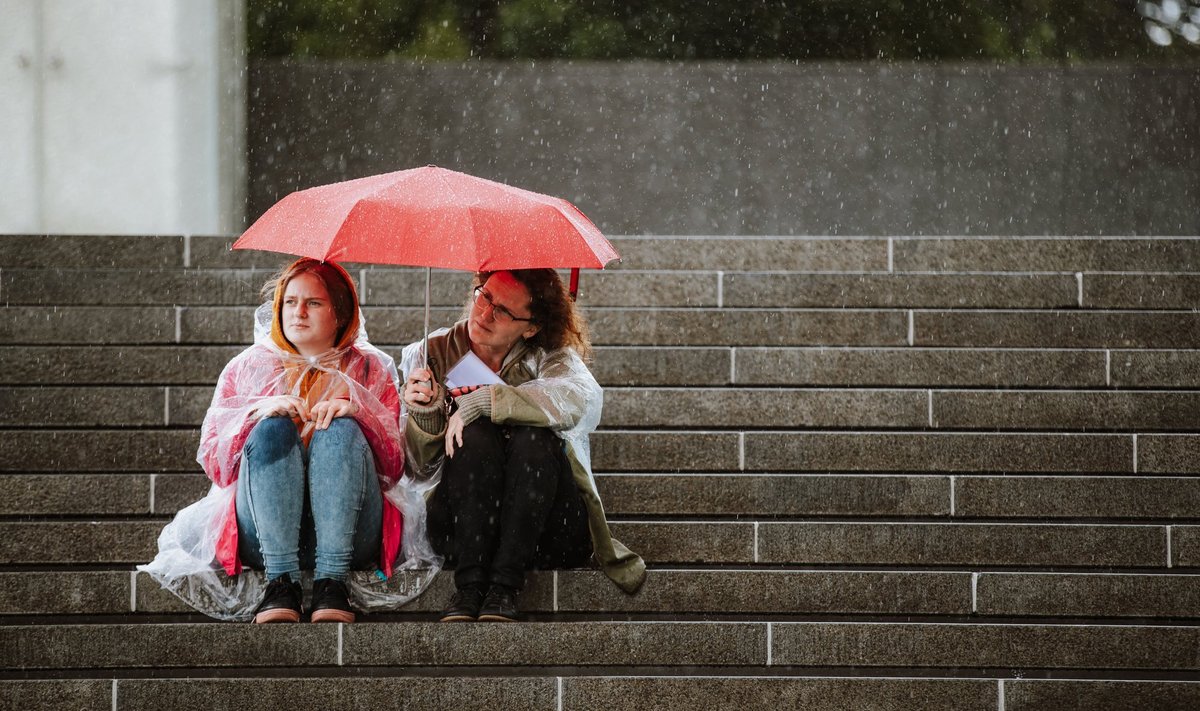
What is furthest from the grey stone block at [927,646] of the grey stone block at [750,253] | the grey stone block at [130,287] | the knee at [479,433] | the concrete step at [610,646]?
the grey stone block at [130,287]

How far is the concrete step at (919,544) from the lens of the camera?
502 centimetres

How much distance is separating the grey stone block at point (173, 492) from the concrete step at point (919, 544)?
156cm

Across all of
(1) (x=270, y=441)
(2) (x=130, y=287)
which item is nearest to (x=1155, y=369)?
(1) (x=270, y=441)

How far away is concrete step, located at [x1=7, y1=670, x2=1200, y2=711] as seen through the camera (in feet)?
14.0

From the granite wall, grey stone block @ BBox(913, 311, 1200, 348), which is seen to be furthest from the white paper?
the granite wall

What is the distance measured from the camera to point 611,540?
4660mm

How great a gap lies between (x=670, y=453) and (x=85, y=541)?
2.17 meters

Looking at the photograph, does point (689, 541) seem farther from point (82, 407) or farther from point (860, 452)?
point (82, 407)

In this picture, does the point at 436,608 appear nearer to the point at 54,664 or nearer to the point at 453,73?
the point at 54,664

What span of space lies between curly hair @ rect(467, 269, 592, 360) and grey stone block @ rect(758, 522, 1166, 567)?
0.98 m

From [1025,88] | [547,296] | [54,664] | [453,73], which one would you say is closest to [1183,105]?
[1025,88]

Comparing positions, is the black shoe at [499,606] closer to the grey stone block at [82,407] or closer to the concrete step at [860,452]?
the concrete step at [860,452]

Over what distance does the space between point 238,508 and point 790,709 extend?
1832 millimetres

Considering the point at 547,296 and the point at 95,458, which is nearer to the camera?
the point at 547,296
